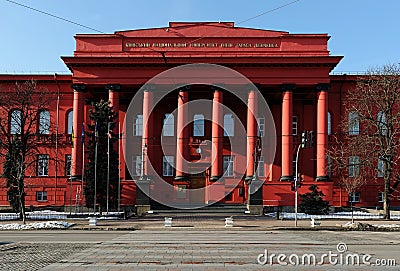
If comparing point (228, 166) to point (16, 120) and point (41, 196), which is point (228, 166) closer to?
point (41, 196)

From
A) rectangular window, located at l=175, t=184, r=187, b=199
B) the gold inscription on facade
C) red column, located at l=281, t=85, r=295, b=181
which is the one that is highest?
the gold inscription on facade

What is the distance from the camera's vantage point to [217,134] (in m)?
49.4

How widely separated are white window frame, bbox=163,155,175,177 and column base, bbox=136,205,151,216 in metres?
10.7

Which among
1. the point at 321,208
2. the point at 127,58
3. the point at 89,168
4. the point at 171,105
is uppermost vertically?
the point at 127,58

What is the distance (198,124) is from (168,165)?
5423 mm

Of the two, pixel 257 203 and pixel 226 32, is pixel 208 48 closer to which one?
pixel 226 32

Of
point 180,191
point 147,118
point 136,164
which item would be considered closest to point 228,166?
point 180,191

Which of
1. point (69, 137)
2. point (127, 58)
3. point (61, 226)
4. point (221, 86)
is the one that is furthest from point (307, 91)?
point (61, 226)

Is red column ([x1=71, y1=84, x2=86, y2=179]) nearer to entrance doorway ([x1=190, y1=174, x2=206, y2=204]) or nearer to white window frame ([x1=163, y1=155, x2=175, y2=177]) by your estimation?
white window frame ([x1=163, y1=155, x2=175, y2=177])

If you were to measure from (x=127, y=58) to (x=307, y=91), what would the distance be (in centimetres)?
1858

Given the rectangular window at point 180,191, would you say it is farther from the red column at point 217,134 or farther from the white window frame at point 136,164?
the white window frame at point 136,164

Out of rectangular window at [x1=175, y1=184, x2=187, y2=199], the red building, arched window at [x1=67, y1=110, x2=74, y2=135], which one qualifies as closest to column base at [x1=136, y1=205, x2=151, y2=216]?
the red building

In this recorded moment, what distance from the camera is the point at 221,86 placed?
49156mm

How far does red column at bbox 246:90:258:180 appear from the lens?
48688 millimetres
